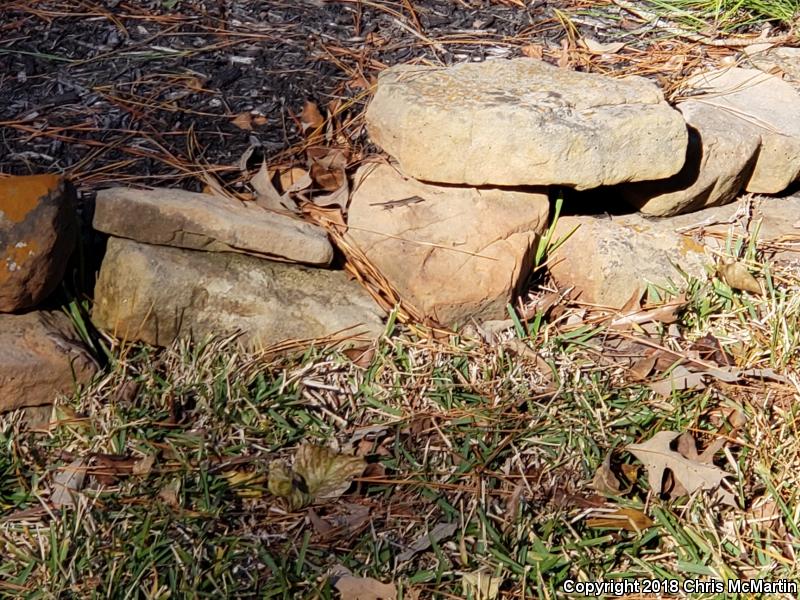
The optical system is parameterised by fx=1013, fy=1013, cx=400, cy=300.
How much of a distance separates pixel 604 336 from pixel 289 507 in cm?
102

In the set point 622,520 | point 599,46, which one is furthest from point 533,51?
point 622,520

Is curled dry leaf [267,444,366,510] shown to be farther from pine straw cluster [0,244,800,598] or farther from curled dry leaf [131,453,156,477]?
curled dry leaf [131,453,156,477]

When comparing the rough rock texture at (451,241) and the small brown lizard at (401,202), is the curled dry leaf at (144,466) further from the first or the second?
the small brown lizard at (401,202)

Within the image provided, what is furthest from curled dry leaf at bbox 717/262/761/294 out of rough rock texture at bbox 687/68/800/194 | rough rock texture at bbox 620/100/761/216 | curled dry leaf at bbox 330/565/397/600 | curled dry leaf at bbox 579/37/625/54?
curled dry leaf at bbox 330/565/397/600

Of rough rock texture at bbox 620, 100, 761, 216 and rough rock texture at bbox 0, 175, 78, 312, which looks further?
rough rock texture at bbox 620, 100, 761, 216

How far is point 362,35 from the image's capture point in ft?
11.5

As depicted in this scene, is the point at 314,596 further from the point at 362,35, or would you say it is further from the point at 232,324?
the point at 362,35

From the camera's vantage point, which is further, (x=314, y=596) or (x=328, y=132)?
(x=328, y=132)

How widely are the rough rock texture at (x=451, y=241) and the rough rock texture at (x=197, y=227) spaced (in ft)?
0.59

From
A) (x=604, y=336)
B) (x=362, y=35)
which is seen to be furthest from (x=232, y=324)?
(x=362, y=35)

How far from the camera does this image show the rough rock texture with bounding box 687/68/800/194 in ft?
10.2

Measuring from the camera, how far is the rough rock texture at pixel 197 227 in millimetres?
2639

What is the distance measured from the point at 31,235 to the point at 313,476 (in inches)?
35.3

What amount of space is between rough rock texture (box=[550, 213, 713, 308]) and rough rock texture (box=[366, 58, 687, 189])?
21 centimetres
